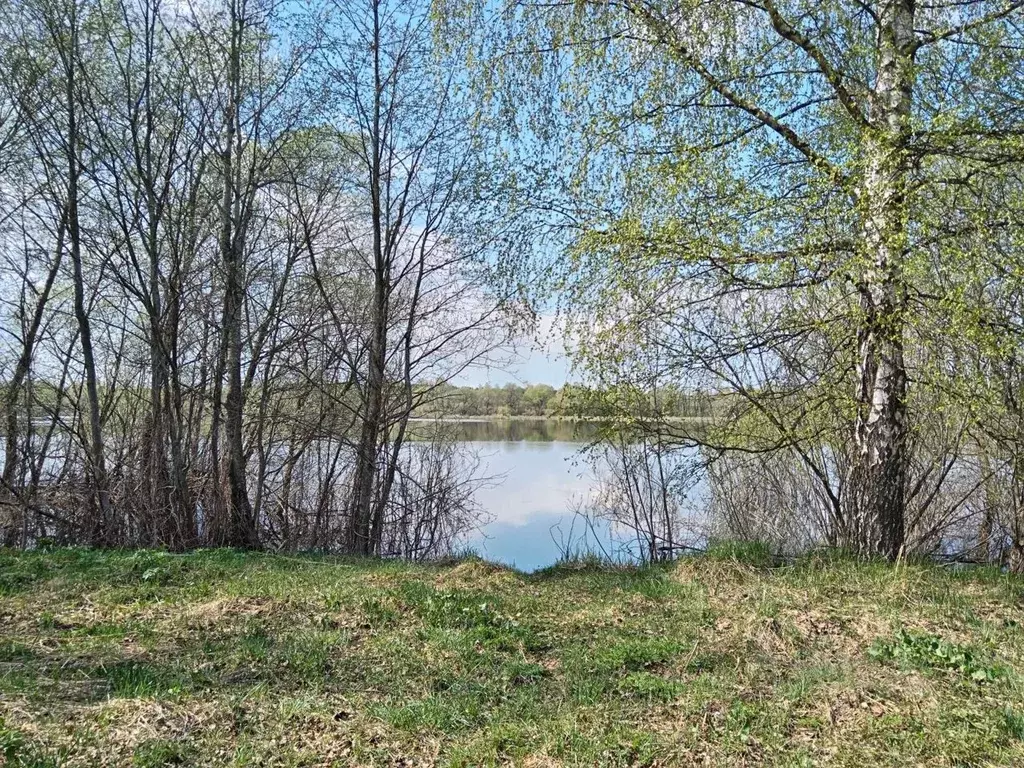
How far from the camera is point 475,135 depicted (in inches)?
364

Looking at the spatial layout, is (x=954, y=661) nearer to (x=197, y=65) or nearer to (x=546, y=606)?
(x=546, y=606)

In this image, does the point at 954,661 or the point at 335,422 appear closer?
the point at 954,661

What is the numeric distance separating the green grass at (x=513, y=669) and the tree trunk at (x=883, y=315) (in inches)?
24.0

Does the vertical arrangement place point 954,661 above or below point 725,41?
below

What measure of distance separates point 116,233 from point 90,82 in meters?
2.01

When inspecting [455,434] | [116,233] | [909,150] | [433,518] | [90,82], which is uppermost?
[90,82]

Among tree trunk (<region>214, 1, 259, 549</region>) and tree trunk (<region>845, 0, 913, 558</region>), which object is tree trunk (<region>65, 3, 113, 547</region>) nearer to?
tree trunk (<region>214, 1, 259, 549</region>)

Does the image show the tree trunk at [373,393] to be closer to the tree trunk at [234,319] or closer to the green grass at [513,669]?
the tree trunk at [234,319]

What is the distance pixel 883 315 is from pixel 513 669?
4.18 meters

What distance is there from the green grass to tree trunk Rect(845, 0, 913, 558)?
0.61 meters

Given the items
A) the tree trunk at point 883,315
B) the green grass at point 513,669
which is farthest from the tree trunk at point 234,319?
the tree trunk at point 883,315

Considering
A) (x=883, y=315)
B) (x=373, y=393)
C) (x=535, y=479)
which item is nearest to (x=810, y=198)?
(x=883, y=315)

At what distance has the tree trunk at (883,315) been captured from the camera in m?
5.14

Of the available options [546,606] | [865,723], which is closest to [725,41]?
[546,606]
